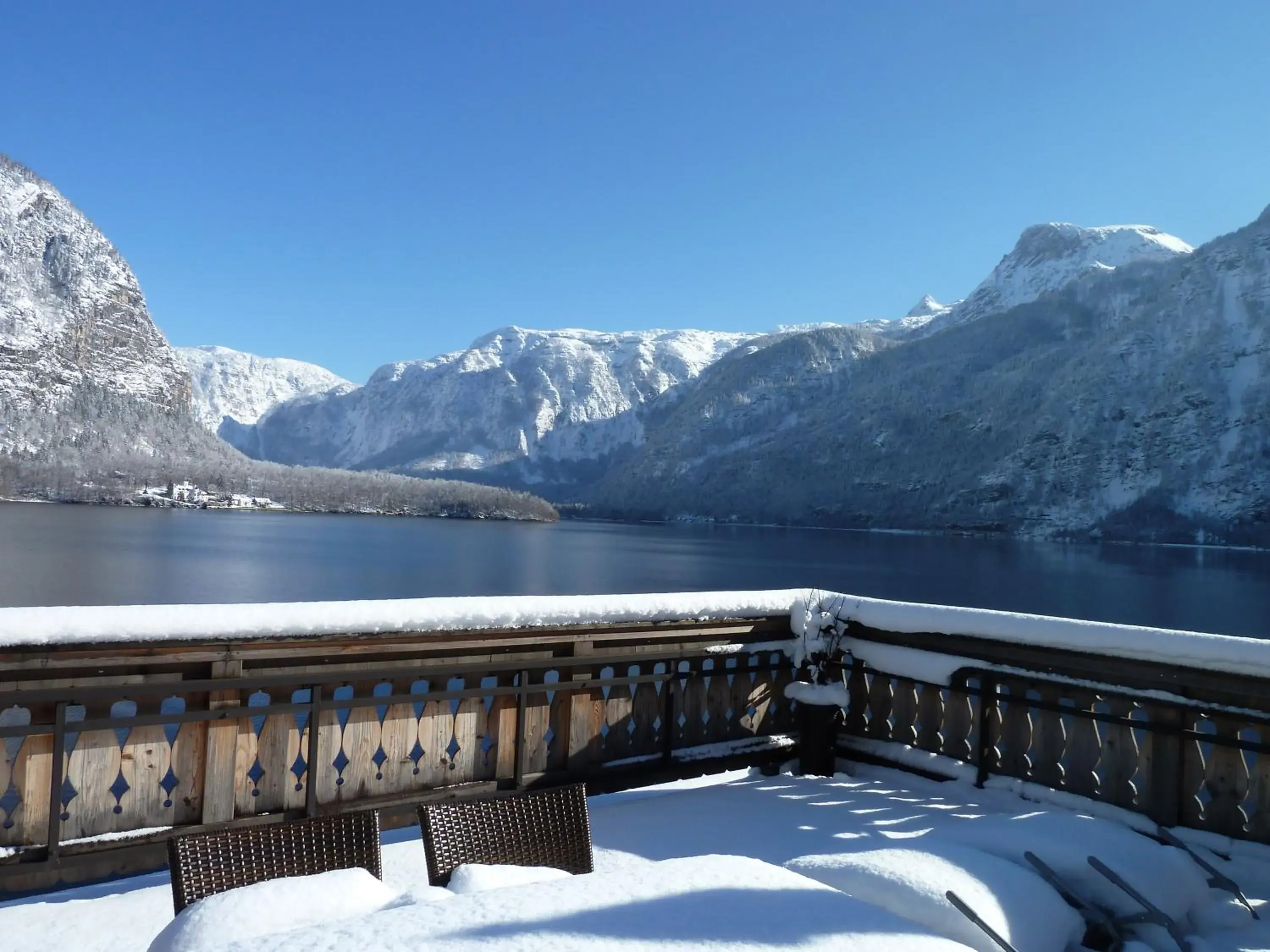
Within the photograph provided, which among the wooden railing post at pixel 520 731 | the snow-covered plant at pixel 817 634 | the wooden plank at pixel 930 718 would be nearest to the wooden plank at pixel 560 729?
the wooden railing post at pixel 520 731

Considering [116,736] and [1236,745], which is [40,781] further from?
[1236,745]

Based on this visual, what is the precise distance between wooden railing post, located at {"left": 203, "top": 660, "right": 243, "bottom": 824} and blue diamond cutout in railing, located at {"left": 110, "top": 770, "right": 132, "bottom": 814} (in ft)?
0.96

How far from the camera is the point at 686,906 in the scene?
1.92 m

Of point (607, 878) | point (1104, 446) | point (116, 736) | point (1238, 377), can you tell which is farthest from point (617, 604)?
point (1238, 377)

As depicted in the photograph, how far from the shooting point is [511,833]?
8.64 feet

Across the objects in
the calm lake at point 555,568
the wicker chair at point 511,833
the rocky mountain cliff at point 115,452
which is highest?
the rocky mountain cliff at point 115,452

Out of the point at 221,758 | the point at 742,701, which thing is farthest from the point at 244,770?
the point at 742,701

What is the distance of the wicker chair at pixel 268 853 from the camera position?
2.14 meters

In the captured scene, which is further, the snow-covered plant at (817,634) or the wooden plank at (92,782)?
the snow-covered plant at (817,634)

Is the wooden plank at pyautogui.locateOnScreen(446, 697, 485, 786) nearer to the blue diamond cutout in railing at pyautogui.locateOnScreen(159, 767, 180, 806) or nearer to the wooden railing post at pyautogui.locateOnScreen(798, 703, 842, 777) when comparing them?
the blue diamond cutout in railing at pyautogui.locateOnScreen(159, 767, 180, 806)

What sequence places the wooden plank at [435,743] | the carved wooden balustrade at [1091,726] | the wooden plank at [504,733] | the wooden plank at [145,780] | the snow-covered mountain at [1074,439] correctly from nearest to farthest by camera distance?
the wooden plank at [145,780], the carved wooden balustrade at [1091,726], the wooden plank at [435,743], the wooden plank at [504,733], the snow-covered mountain at [1074,439]

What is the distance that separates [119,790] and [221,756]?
383mm

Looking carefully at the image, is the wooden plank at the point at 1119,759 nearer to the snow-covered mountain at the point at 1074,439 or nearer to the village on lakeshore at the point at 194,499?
the snow-covered mountain at the point at 1074,439

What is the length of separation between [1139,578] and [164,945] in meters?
69.8
